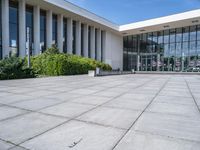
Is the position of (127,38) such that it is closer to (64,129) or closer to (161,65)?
(161,65)

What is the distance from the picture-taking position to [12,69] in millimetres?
14188

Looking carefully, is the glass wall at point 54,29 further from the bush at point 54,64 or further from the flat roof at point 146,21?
the bush at point 54,64

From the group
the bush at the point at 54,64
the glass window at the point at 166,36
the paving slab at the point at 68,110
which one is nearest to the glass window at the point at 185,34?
the glass window at the point at 166,36

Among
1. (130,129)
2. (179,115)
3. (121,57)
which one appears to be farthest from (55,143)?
(121,57)

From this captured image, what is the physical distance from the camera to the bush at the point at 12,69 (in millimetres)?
13722

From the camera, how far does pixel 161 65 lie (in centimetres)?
3434

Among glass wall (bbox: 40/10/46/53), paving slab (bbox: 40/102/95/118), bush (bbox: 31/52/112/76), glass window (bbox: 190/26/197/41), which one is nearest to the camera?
paving slab (bbox: 40/102/95/118)

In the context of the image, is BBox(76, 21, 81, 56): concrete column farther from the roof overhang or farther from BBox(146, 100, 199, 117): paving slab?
BBox(146, 100, 199, 117): paving slab

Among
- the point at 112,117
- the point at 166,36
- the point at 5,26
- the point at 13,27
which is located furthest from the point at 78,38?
the point at 112,117

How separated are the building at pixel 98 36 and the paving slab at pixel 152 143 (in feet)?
57.0

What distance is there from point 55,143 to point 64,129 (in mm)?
540

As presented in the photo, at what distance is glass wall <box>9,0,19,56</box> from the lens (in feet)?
68.1

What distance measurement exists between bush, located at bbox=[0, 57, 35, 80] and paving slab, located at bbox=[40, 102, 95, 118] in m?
10.9

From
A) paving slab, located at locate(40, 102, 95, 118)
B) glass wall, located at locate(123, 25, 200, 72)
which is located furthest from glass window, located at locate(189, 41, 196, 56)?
paving slab, located at locate(40, 102, 95, 118)
